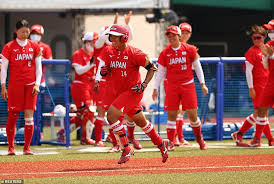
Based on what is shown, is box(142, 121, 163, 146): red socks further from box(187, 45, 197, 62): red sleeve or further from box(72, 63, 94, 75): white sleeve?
box(72, 63, 94, 75): white sleeve

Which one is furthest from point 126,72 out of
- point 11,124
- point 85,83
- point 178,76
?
point 85,83

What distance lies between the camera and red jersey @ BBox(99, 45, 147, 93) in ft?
34.2

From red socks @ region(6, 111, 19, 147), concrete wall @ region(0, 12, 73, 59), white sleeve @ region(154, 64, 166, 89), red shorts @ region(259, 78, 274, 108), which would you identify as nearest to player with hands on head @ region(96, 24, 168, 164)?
white sleeve @ region(154, 64, 166, 89)

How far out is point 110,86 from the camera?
11.5 metres

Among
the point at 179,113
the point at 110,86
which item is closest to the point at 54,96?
the point at 179,113

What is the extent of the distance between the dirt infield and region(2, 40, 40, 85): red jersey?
1971 millimetres

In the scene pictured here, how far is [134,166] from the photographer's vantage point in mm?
10352

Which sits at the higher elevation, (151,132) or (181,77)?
(181,77)

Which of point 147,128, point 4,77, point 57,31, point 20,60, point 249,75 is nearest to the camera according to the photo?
point 147,128

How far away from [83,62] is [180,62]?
2.70 metres

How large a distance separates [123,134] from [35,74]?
280 centimetres

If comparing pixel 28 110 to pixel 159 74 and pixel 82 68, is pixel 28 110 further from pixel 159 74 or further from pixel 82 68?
pixel 159 74

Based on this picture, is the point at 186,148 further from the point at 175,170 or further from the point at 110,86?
the point at 175,170

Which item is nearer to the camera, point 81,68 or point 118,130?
point 118,130
